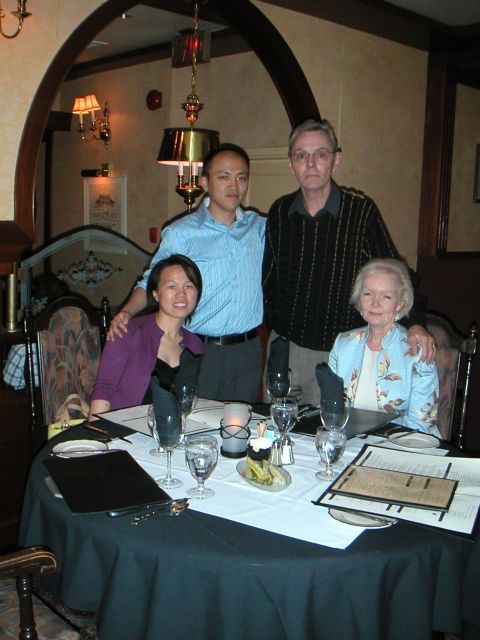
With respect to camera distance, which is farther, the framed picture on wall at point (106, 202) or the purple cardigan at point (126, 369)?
the framed picture on wall at point (106, 202)

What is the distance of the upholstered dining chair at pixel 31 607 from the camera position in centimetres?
135

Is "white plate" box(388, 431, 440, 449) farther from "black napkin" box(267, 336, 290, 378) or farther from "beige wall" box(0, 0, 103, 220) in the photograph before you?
"beige wall" box(0, 0, 103, 220)

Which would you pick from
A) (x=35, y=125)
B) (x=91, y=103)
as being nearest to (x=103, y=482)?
(x=35, y=125)

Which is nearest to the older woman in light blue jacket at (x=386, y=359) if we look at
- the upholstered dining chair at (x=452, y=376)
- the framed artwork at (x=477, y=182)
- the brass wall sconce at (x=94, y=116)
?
the upholstered dining chair at (x=452, y=376)

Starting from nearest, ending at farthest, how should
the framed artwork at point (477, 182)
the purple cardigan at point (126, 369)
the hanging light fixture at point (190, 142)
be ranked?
the purple cardigan at point (126, 369)
the hanging light fixture at point (190, 142)
the framed artwork at point (477, 182)

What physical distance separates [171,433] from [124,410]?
1.92 ft

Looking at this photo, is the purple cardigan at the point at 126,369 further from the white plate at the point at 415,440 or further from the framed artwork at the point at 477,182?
the framed artwork at the point at 477,182

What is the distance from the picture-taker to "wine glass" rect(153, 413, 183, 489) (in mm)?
1591

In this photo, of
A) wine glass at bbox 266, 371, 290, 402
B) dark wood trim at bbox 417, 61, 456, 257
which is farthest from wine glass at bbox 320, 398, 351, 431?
dark wood trim at bbox 417, 61, 456, 257

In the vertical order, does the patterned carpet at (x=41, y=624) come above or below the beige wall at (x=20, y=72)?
below

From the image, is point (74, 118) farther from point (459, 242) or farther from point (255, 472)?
point (255, 472)

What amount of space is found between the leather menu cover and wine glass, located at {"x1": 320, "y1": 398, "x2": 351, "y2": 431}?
Answer: 51 centimetres

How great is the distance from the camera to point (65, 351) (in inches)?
108

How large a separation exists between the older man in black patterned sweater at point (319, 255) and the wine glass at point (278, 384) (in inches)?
26.2
